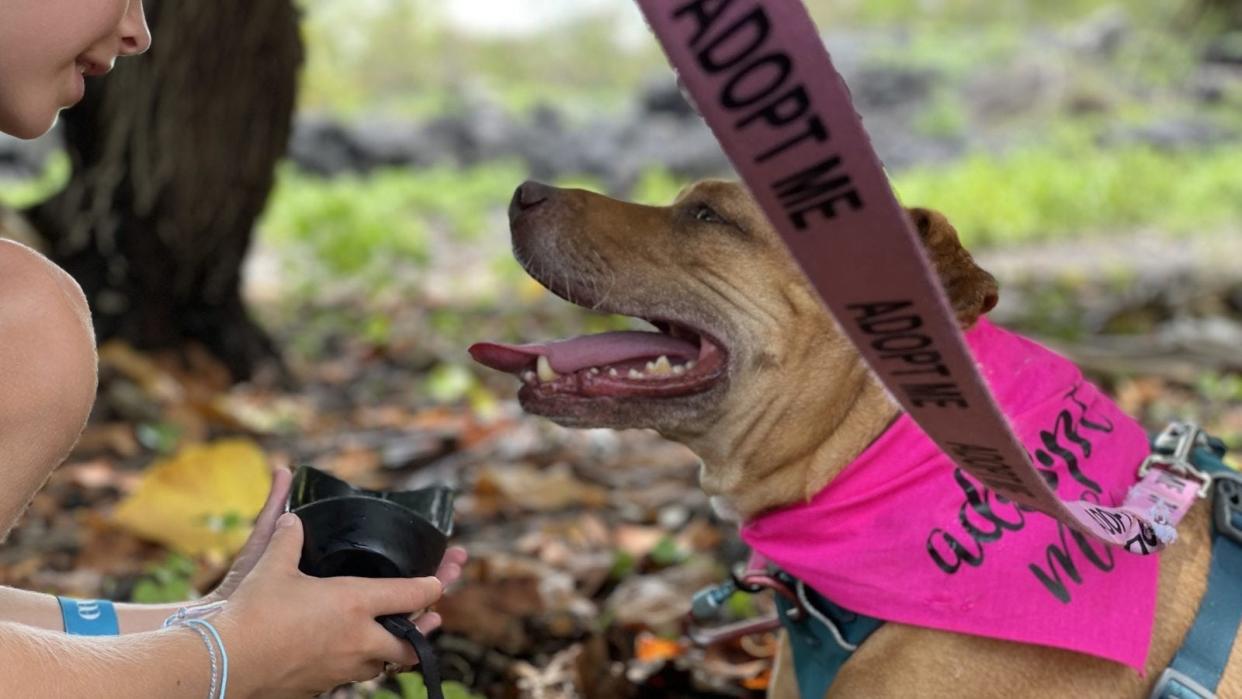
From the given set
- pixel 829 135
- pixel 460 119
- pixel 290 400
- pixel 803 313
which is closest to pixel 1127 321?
pixel 290 400

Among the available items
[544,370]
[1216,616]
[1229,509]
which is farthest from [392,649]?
[1229,509]

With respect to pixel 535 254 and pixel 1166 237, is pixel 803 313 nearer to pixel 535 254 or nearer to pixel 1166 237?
pixel 535 254

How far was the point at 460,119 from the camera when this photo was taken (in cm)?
2105

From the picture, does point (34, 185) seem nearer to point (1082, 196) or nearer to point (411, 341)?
point (411, 341)

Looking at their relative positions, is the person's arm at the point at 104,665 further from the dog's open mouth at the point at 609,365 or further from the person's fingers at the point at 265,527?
the dog's open mouth at the point at 609,365

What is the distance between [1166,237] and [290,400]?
356 inches

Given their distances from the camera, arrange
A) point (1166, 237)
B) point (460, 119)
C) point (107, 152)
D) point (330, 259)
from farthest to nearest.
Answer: point (460, 119) < point (1166, 237) < point (330, 259) < point (107, 152)

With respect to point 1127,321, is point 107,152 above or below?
above

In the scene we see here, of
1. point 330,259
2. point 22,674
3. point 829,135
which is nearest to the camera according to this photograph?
point 829,135

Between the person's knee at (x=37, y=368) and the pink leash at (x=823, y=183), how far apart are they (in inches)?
34.5

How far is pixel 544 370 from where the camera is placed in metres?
2.53

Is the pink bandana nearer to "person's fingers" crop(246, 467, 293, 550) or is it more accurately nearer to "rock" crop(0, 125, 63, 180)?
"person's fingers" crop(246, 467, 293, 550)

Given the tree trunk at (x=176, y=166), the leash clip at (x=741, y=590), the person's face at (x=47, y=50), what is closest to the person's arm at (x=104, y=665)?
the person's face at (x=47, y=50)

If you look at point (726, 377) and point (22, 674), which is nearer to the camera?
point (22, 674)
